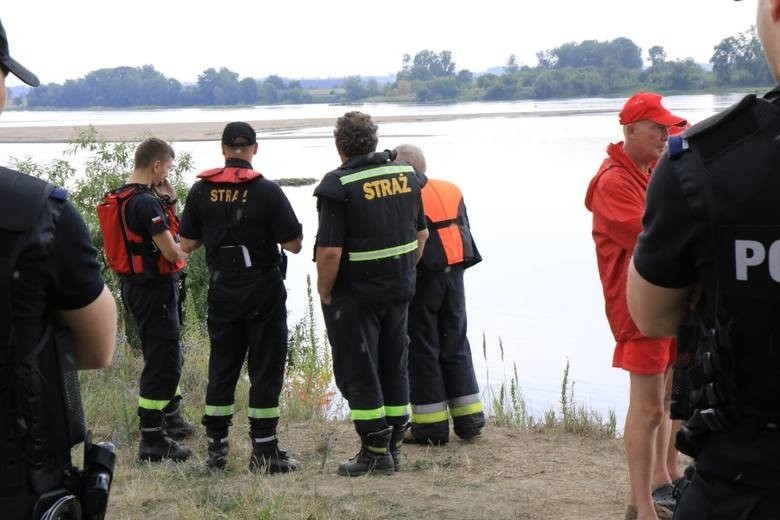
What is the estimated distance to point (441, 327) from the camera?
23.3 ft

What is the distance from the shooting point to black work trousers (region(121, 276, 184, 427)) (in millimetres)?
6637

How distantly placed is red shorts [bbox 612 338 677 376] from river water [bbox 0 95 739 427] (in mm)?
3902

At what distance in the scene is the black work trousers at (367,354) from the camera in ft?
19.9

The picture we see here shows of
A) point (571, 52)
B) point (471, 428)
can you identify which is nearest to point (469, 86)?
point (571, 52)

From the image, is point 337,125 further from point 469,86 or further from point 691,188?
point 469,86

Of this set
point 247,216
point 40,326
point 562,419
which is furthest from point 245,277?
point 40,326

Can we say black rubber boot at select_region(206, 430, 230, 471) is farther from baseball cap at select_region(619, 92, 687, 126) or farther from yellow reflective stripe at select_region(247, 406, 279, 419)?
baseball cap at select_region(619, 92, 687, 126)

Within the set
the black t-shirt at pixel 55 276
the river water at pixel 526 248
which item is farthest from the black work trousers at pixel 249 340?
the black t-shirt at pixel 55 276

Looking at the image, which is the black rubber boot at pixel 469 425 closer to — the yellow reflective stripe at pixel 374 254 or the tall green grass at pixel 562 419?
the tall green grass at pixel 562 419

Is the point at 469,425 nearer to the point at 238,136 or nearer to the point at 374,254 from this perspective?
the point at 374,254

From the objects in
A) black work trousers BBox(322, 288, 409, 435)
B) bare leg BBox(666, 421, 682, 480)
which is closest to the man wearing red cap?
bare leg BBox(666, 421, 682, 480)

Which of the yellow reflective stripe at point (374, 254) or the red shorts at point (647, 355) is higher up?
the yellow reflective stripe at point (374, 254)

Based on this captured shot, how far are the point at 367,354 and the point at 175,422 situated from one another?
5.79ft

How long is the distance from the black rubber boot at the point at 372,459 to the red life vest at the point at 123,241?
1.52 meters
